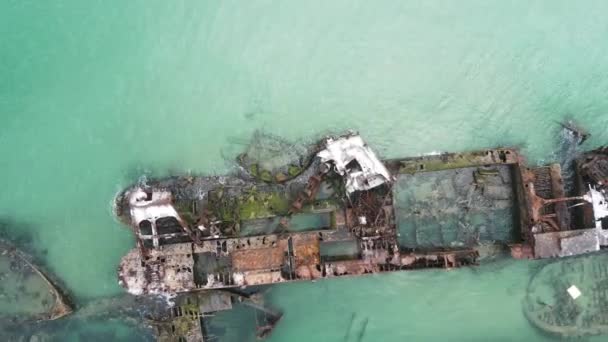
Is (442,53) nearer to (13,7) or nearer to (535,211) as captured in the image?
(535,211)

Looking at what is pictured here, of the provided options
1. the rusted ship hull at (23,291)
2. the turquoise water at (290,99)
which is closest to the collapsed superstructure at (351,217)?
the turquoise water at (290,99)

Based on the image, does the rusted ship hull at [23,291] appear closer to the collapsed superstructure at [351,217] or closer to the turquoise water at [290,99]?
the turquoise water at [290,99]

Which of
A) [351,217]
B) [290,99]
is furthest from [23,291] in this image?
[351,217]

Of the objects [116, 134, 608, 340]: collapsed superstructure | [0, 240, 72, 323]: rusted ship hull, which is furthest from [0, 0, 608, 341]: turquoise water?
[116, 134, 608, 340]: collapsed superstructure

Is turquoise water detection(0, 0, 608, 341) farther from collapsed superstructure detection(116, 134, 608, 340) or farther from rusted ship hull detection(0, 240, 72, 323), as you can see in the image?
collapsed superstructure detection(116, 134, 608, 340)

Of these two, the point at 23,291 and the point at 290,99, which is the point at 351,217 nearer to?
the point at 290,99
